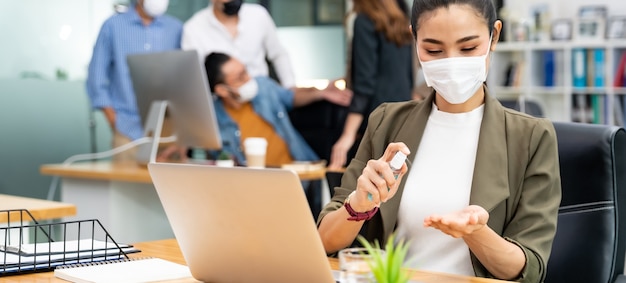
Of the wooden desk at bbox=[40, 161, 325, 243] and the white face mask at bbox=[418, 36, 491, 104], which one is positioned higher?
the white face mask at bbox=[418, 36, 491, 104]

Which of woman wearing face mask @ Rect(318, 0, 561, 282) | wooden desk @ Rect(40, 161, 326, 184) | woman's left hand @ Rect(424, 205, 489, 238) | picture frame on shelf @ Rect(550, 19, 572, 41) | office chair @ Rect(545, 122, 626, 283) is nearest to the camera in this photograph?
woman's left hand @ Rect(424, 205, 489, 238)

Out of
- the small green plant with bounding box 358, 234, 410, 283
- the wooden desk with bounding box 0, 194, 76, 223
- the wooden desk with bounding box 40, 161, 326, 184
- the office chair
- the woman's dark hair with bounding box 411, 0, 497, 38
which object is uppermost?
the woman's dark hair with bounding box 411, 0, 497, 38

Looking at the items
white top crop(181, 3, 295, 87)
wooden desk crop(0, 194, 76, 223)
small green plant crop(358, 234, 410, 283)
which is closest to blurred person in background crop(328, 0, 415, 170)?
white top crop(181, 3, 295, 87)

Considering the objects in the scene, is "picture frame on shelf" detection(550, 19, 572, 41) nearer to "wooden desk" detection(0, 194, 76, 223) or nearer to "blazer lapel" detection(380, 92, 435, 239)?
"wooden desk" detection(0, 194, 76, 223)

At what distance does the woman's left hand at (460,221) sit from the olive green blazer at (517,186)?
219 mm

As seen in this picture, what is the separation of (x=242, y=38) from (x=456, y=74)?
2917 mm

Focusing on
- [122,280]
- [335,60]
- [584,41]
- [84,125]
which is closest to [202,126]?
[84,125]

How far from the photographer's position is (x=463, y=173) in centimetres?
182

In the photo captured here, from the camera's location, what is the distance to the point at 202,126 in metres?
3.85

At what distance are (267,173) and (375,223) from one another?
622 millimetres

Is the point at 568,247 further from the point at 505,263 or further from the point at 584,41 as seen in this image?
the point at 584,41

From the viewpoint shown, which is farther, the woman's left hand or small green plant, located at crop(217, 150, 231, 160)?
small green plant, located at crop(217, 150, 231, 160)

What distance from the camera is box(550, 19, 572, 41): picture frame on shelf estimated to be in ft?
23.1

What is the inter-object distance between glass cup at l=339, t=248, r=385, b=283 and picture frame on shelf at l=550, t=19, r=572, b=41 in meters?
6.06
